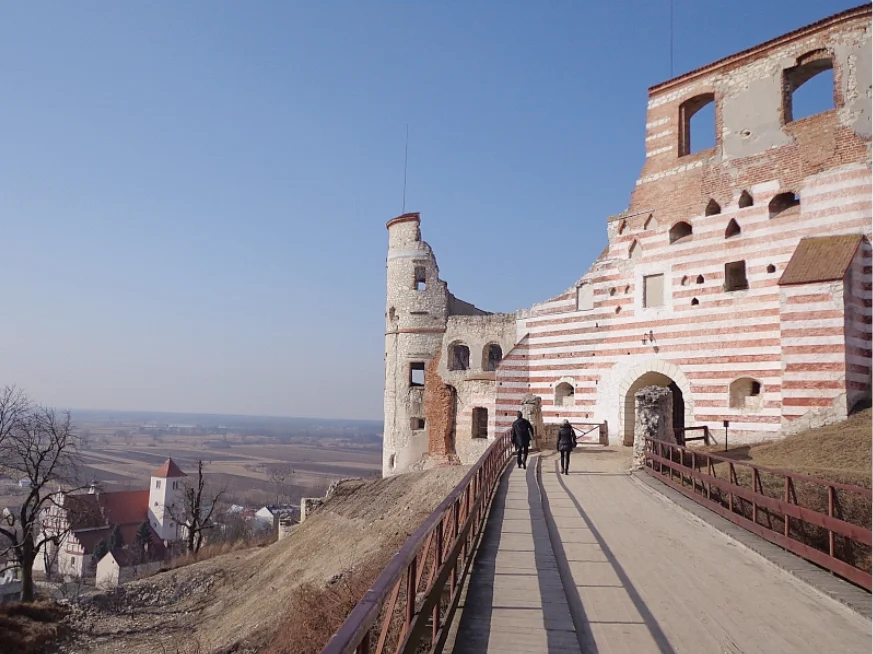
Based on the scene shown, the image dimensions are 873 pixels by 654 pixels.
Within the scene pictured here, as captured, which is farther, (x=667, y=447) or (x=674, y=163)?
(x=674, y=163)

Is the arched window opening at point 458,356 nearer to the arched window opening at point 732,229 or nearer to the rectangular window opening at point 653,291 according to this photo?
the rectangular window opening at point 653,291

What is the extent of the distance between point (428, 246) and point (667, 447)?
17261 mm

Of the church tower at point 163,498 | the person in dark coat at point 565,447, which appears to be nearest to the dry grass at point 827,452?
the person in dark coat at point 565,447

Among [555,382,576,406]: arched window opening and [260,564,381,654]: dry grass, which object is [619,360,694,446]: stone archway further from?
[260,564,381,654]: dry grass

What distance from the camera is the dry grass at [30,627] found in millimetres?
16812

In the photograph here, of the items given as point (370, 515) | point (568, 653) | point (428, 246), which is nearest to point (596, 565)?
point (568, 653)

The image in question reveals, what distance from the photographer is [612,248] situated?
23.6 metres

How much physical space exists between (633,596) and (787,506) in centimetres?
296

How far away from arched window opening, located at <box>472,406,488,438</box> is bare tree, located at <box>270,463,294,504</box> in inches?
2503

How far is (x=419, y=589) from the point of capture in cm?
673

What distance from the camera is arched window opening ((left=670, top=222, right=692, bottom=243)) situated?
71.2 ft

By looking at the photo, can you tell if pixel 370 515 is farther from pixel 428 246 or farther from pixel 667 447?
pixel 428 246

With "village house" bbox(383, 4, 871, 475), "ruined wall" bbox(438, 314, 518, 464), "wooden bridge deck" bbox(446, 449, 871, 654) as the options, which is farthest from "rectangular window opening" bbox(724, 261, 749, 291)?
"wooden bridge deck" bbox(446, 449, 871, 654)

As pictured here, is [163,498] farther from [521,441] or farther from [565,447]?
[565,447]
